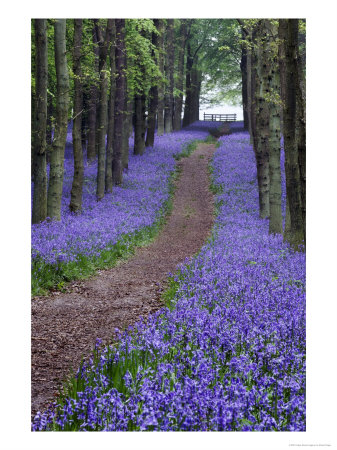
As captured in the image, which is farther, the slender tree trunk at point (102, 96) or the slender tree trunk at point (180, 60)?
the slender tree trunk at point (180, 60)

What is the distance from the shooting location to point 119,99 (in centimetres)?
2003

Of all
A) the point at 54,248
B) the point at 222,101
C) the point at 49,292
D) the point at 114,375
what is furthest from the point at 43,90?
the point at 222,101

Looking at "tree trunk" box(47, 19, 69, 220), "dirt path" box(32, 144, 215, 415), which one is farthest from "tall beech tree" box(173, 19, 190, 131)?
"dirt path" box(32, 144, 215, 415)

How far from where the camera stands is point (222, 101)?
177 ft

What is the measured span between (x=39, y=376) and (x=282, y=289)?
3.97 m

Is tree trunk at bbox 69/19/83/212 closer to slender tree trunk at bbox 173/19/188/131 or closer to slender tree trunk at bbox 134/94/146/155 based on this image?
slender tree trunk at bbox 134/94/146/155

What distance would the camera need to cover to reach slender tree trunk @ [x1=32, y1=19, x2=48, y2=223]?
1263cm

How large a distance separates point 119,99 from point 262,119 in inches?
280

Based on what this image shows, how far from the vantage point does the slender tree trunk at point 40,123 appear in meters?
12.6

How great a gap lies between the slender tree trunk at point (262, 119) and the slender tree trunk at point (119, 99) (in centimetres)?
622

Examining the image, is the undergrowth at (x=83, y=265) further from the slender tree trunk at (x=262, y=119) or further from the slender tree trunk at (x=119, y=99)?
the slender tree trunk at (x=119, y=99)

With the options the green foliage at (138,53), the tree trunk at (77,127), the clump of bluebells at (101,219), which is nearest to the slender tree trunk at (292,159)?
the clump of bluebells at (101,219)

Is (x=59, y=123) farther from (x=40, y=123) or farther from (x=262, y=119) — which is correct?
(x=262, y=119)
